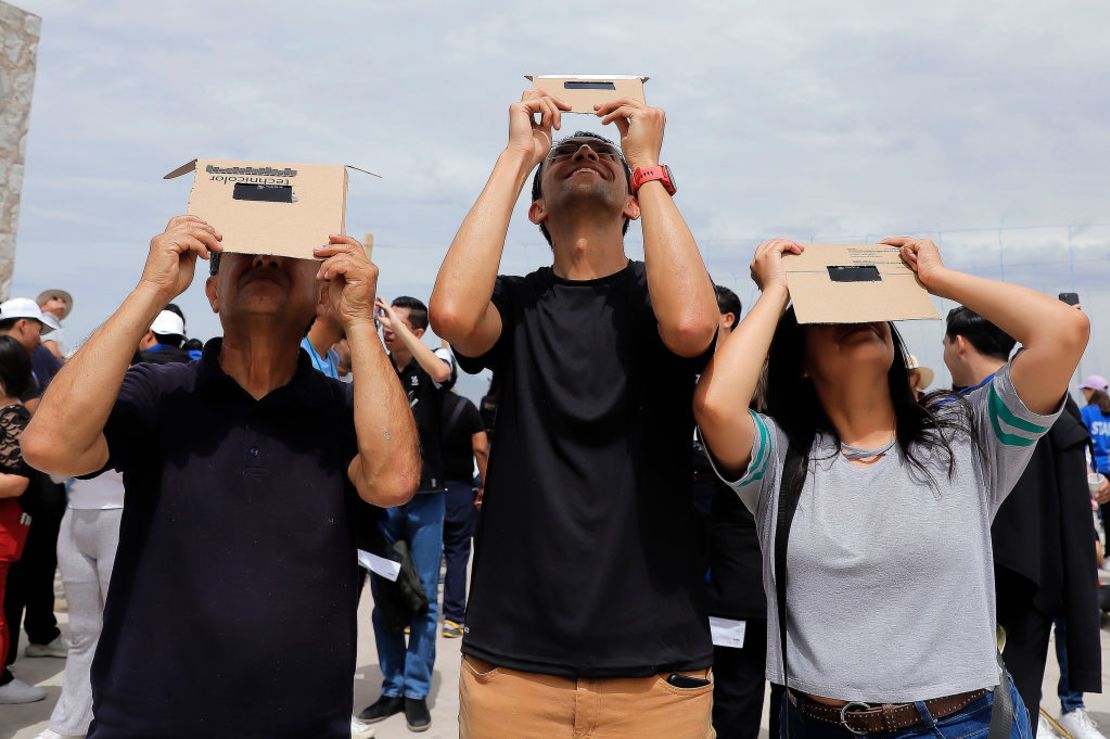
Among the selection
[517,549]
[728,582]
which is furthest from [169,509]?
[728,582]

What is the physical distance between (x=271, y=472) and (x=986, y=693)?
1.66 meters

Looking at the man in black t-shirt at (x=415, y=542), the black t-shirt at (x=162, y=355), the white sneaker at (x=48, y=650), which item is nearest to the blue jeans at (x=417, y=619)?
the man in black t-shirt at (x=415, y=542)

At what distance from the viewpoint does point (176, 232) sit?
1796 millimetres

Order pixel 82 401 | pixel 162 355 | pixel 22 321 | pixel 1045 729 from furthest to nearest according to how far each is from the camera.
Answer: pixel 22 321
pixel 162 355
pixel 1045 729
pixel 82 401

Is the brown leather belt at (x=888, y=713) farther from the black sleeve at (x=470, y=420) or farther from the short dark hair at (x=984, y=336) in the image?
the black sleeve at (x=470, y=420)

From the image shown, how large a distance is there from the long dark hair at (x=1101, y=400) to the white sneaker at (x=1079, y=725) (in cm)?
609

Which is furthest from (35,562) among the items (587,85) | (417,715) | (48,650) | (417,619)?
(587,85)

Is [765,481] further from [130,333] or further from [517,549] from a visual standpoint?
[130,333]

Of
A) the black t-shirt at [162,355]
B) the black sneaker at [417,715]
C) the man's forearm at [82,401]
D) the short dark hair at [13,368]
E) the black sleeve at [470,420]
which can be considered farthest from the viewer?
the black sleeve at [470,420]

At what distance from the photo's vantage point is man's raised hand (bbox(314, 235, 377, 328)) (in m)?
1.86

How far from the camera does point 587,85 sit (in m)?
2.15

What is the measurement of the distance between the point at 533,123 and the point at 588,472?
859 mm

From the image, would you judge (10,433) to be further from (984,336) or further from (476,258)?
(984,336)

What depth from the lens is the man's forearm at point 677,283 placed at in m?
1.91
